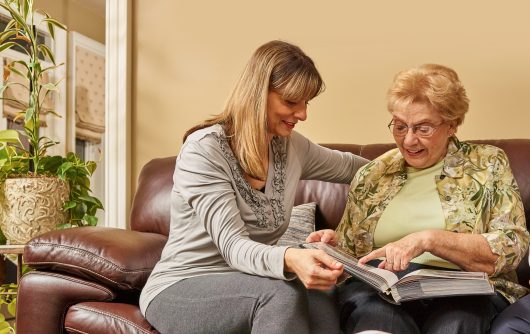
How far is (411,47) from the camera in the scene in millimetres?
2506

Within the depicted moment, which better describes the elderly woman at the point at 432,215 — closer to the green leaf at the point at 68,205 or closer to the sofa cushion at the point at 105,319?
the sofa cushion at the point at 105,319

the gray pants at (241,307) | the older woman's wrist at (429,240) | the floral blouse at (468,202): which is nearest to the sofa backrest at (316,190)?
the floral blouse at (468,202)

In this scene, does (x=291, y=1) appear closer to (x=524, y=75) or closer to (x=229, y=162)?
(x=524, y=75)

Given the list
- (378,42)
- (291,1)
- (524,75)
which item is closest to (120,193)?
(291,1)

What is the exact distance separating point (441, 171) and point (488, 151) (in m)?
0.14

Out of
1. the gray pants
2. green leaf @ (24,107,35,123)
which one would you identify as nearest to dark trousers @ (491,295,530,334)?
the gray pants

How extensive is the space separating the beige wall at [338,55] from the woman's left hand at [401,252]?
1011mm

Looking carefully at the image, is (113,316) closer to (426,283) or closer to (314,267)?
(314,267)

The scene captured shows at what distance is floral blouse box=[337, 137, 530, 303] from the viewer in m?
1.63

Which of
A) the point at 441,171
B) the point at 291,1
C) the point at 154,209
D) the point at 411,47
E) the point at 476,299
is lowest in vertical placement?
the point at 476,299

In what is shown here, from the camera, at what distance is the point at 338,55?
261 cm

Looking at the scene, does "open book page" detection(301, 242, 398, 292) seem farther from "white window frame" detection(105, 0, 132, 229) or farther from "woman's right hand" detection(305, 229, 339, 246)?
"white window frame" detection(105, 0, 132, 229)

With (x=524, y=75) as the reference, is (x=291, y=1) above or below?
above

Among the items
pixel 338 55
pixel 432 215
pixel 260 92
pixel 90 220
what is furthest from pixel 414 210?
pixel 90 220
